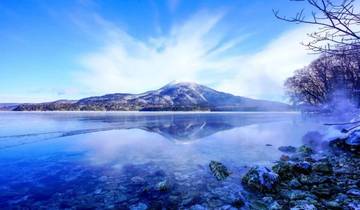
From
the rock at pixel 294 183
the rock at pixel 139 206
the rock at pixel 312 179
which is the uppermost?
the rock at pixel 312 179

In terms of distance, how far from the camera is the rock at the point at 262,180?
8328 mm

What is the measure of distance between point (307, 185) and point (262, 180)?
65.6 inches

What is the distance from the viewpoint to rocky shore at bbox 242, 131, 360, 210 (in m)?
6.73

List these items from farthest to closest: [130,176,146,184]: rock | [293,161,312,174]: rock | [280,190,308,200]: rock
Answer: [293,161,312,174]: rock, [130,176,146,184]: rock, [280,190,308,200]: rock

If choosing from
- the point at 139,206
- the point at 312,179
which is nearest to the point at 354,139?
the point at 312,179

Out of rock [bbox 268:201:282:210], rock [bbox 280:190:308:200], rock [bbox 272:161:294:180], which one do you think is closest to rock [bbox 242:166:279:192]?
rock [bbox 280:190:308:200]

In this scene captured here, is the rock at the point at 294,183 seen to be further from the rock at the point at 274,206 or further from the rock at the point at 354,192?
the rock at the point at 274,206

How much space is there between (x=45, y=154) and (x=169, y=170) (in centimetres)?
920

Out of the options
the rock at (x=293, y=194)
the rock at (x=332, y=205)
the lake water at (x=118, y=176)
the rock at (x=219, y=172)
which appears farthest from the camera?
the rock at (x=219, y=172)

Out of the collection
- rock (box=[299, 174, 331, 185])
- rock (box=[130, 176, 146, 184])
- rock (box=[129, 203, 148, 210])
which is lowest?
rock (box=[129, 203, 148, 210])

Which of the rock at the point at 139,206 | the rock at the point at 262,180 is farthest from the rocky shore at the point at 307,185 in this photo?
the rock at the point at 139,206

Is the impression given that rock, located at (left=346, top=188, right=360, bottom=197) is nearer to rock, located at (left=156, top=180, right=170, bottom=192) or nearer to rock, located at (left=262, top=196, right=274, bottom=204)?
rock, located at (left=262, top=196, right=274, bottom=204)

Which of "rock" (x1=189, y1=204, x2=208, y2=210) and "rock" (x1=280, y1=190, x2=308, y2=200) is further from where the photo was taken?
"rock" (x1=280, y1=190, x2=308, y2=200)

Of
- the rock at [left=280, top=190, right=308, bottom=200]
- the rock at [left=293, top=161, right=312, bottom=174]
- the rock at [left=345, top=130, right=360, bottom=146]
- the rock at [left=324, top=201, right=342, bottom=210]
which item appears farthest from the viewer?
the rock at [left=345, top=130, right=360, bottom=146]
